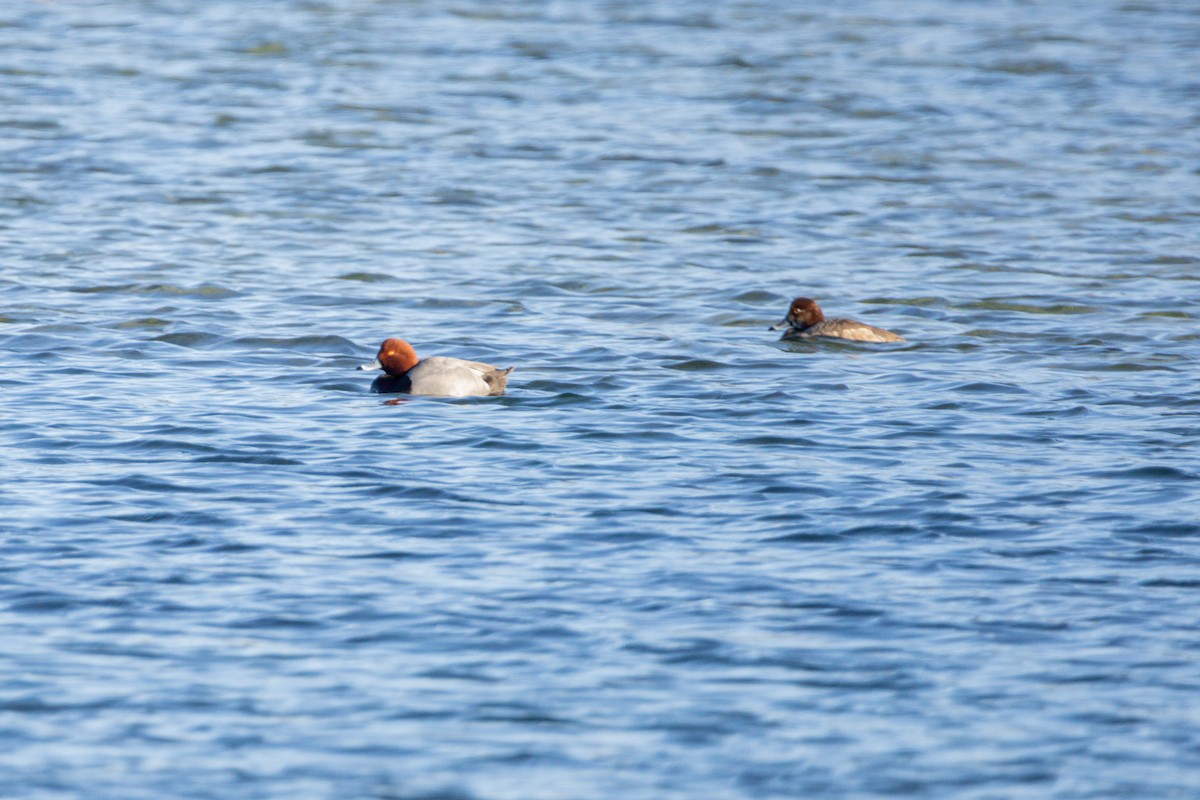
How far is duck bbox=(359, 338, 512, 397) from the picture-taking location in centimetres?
1442

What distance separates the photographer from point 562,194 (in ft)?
78.9

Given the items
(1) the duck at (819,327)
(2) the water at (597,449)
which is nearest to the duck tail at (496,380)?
(2) the water at (597,449)

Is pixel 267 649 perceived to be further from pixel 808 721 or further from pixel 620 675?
pixel 808 721

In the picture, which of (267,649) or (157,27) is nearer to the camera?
(267,649)

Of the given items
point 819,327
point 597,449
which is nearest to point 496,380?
point 597,449

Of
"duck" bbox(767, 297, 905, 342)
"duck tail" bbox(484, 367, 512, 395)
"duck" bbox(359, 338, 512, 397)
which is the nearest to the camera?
"duck" bbox(359, 338, 512, 397)

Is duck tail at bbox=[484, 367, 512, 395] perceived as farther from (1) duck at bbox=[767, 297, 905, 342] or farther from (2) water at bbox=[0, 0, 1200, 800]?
(1) duck at bbox=[767, 297, 905, 342]

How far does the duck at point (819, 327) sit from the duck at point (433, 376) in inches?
135

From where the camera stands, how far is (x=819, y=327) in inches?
664

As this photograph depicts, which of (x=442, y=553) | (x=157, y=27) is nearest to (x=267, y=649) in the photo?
(x=442, y=553)

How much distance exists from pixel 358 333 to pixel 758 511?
646 cm

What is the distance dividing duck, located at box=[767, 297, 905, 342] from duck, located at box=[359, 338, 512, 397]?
3.42m

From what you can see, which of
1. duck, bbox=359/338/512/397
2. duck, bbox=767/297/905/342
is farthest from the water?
duck, bbox=767/297/905/342

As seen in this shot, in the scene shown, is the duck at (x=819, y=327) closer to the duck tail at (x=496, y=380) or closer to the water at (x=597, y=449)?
the water at (x=597, y=449)
